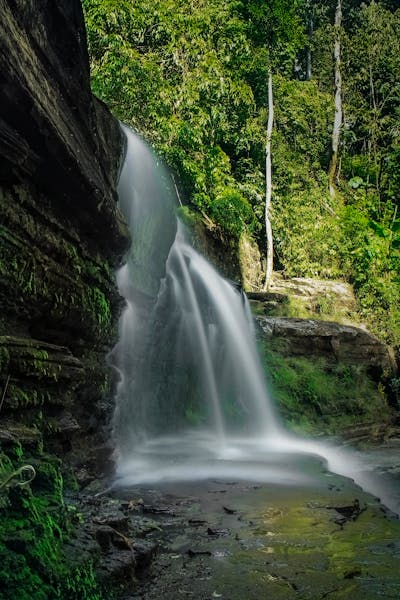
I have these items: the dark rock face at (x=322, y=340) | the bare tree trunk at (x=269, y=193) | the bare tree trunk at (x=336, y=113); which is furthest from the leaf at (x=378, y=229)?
the dark rock face at (x=322, y=340)

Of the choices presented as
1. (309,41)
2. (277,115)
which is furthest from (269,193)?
(309,41)

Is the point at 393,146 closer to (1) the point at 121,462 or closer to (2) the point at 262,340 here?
(2) the point at 262,340

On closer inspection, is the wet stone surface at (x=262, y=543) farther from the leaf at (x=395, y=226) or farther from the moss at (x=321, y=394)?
the leaf at (x=395, y=226)

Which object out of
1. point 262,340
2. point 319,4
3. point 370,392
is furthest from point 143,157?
point 319,4

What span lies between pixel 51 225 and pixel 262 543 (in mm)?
3637

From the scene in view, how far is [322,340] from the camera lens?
1362 centimetres

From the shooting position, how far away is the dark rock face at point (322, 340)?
43.8ft

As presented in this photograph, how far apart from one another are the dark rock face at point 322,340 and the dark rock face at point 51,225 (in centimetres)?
748

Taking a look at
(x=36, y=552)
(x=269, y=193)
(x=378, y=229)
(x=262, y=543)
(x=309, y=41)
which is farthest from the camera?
(x=309, y=41)

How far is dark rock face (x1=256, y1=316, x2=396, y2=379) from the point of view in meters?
13.3

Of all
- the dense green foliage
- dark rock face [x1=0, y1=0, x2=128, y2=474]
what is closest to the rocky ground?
dark rock face [x1=0, y1=0, x2=128, y2=474]

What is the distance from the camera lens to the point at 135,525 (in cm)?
369

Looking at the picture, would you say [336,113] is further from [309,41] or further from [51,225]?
[51,225]

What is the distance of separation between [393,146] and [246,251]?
10701 mm
